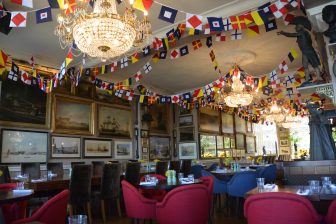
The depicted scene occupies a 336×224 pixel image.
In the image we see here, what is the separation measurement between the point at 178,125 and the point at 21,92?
6893 mm

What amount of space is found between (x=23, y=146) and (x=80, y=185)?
2800mm

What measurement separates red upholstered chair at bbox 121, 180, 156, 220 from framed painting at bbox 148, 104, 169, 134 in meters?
7.20

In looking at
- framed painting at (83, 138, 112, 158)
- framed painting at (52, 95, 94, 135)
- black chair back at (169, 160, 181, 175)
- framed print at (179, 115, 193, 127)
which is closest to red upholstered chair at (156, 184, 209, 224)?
black chair back at (169, 160, 181, 175)

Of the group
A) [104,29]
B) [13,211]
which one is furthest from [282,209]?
[13,211]

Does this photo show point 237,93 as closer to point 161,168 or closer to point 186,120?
point 161,168

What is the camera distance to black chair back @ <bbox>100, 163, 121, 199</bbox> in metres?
5.58

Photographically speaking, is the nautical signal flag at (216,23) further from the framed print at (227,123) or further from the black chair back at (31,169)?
the framed print at (227,123)

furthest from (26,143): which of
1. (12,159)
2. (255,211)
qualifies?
(255,211)

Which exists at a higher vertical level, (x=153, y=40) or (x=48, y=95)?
(x=153, y=40)

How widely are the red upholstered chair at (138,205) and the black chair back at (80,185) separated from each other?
1.50m

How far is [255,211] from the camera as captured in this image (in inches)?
93.7

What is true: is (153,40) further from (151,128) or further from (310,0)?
(151,128)

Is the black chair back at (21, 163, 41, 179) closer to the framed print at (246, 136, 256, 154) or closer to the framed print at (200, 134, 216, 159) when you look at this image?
the framed print at (200, 134, 216, 159)

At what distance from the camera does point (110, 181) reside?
5680 millimetres
